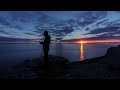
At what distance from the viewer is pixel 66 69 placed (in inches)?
258

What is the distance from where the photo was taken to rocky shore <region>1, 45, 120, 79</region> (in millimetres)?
5273

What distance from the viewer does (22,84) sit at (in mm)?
3461

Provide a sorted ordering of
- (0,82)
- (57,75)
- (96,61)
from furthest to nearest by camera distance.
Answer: (96,61), (57,75), (0,82)

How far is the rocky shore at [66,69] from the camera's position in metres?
5.27
